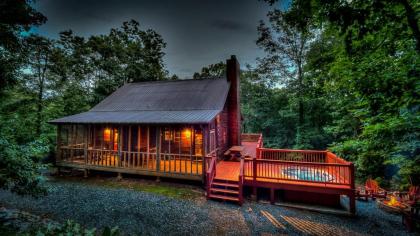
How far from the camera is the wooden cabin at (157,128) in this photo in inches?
379

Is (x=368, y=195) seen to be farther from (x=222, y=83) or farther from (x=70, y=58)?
(x=70, y=58)

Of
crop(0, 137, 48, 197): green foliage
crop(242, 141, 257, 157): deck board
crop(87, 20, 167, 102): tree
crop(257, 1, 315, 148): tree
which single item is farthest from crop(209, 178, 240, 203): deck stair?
crop(87, 20, 167, 102): tree

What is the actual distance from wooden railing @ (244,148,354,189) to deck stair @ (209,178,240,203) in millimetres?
808

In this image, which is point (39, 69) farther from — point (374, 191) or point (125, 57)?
point (374, 191)

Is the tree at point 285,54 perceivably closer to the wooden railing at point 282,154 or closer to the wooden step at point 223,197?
the wooden railing at point 282,154

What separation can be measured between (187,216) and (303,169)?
6034 millimetres

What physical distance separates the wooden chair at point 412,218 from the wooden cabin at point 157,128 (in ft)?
24.7

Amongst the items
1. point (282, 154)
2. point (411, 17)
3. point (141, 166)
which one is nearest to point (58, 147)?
point (141, 166)

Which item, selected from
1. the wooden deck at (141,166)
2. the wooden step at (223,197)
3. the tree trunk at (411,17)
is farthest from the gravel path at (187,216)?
the tree trunk at (411,17)

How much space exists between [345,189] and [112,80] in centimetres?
2310

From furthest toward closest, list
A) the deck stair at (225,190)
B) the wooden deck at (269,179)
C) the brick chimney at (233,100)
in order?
the brick chimney at (233,100)
the deck stair at (225,190)
the wooden deck at (269,179)

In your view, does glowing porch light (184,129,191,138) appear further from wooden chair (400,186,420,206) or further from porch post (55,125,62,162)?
wooden chair (400,186,420,206)

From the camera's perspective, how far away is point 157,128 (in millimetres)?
9539

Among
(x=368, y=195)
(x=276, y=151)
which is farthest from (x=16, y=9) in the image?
(x=368, y=195)
